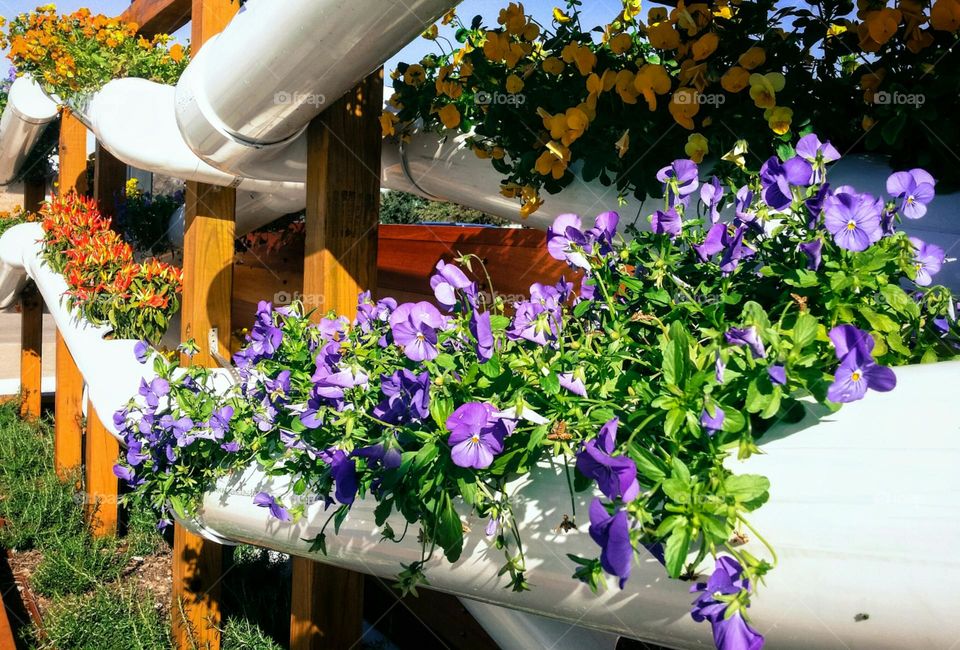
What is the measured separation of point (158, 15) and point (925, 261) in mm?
3923

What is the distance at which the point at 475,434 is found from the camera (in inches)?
29.1

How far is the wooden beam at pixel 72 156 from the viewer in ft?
17.7

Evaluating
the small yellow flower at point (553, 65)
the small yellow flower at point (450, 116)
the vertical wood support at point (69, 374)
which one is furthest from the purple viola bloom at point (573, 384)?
the vertical wood support at point (69, 374)

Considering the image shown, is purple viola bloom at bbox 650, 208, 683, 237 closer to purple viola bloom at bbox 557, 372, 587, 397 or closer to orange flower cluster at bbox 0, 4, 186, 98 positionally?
purple viola bloom at bbox 557, 372, 587, 397

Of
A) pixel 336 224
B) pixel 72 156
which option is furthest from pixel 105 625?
pixel 72 156

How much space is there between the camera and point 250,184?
3008 mm

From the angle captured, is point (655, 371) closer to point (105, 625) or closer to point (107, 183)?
point (105, 625)

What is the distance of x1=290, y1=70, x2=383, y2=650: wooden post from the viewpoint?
6.17ft

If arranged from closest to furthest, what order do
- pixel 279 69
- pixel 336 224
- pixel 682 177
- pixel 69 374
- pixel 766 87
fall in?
pixel 682 177 → pixel 766 87 → pixel 279 69 → pixel 336 224 → pixel 69 374

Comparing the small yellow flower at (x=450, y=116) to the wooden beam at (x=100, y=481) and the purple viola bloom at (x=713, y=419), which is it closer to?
the purple viola bloom at (x=713, y=419)

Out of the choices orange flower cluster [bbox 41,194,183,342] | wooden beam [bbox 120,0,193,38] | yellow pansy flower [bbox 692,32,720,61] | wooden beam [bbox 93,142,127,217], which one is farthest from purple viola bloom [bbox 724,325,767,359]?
wooden beam [bbox 93,142,127,217]

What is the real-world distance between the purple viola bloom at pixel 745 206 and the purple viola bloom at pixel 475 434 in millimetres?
367

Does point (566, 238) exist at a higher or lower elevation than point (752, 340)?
higher

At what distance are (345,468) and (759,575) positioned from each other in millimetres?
486
